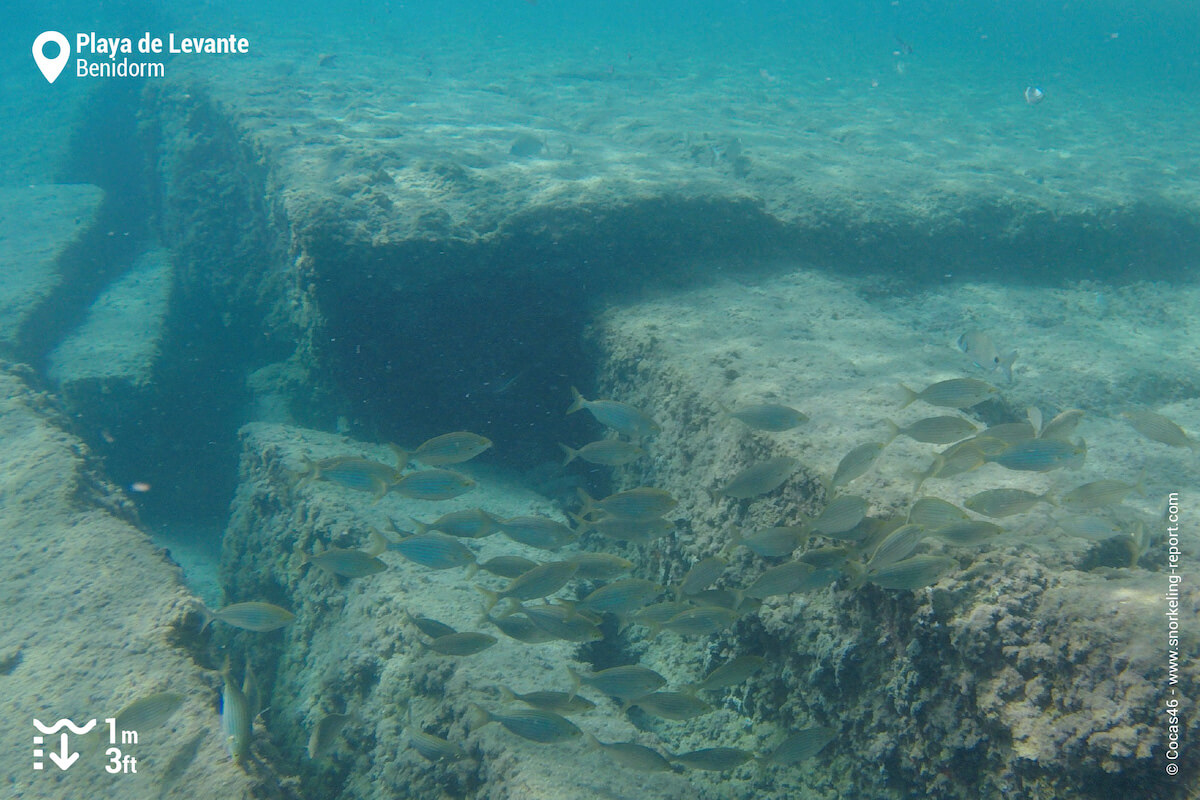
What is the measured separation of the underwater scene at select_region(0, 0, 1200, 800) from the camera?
2.51 metres

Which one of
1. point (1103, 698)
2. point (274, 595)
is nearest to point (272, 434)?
point (274, 595)

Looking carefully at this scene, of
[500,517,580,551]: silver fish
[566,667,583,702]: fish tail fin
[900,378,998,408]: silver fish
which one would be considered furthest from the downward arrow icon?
[900,378,998,408]: silver fish

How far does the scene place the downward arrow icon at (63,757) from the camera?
284 centimetres

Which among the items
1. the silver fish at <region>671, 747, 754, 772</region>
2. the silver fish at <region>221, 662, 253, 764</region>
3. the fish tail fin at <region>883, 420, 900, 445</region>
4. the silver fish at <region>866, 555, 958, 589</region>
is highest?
the fish tail fin at <region>883, 420, 900, 445</region>

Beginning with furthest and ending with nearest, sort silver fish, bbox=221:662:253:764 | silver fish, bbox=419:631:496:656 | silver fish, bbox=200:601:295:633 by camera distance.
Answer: silver fish, bbox=200:601:295:633, silver fish, bbox=419:631:496:656, silver fish, bbox=221:662:253:764

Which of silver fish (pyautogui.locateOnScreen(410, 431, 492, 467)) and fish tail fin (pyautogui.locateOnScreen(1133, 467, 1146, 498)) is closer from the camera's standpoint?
fish tail fin (pyautogui.locateOnScreen(1133, 467, 1146, 498))

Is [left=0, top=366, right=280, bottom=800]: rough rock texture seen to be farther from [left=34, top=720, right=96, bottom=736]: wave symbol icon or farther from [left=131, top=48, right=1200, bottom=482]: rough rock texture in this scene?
[left=131, top=48, right=1200, bottom=482]: rough rock texture

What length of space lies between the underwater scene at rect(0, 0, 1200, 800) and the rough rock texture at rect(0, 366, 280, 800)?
3 centimetres

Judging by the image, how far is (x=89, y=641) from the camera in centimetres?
340

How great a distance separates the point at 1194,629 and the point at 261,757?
4.30 m

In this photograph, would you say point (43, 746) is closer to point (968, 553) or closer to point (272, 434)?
point (272, 434)

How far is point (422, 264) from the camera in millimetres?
5699

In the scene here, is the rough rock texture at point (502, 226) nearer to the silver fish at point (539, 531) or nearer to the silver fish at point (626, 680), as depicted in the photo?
the silver fish at point (539, 531)

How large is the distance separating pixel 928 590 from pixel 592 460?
2.03m
